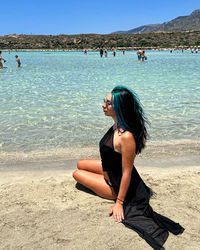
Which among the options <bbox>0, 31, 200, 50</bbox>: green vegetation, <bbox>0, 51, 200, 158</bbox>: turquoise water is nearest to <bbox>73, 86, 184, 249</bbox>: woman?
<bbox>0, 51, 200, 158</bbox>: turquoise water

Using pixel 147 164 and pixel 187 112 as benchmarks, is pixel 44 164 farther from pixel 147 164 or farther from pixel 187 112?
pixel 187 112

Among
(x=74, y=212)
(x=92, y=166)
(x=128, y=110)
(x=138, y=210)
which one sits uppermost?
(x=128, y=110)

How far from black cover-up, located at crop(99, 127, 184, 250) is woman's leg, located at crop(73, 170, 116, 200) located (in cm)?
16

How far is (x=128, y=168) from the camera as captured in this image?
2.50 m

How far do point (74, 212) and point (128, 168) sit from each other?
0.89m

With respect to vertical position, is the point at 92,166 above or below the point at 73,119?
above

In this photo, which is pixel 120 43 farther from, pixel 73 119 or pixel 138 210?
pixel 138 210

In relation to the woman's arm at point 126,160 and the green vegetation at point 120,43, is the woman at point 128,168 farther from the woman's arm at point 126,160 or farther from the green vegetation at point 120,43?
the green vegetation at point 120,43

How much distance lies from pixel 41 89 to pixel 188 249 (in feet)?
35.8

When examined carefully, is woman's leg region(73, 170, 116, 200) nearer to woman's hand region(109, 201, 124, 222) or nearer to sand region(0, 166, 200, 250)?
sand region(0, 166, 200, 250)

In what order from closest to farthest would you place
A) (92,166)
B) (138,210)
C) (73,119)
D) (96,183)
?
(138,210), (96,183), (92,166), (73,119)

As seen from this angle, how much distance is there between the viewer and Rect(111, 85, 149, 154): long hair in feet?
7.82

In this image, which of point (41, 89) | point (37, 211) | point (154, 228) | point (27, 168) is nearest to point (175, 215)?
point (154, 228)

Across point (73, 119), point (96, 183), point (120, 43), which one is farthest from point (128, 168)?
point (120, 43)
